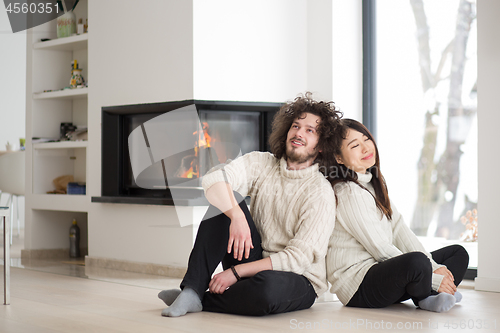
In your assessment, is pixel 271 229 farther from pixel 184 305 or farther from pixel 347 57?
pixel 347 57

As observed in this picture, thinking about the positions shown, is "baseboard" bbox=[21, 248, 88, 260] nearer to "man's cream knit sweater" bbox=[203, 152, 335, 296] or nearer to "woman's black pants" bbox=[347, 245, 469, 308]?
"man's cream knit sweater" bbox=[203, 152, 335, 296]

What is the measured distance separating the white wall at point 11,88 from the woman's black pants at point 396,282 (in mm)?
5899

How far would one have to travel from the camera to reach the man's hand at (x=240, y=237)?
209cm

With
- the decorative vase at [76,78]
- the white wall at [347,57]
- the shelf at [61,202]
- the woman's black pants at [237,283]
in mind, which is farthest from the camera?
the decorative vase at [76,78]

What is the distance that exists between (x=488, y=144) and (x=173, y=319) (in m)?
1.84

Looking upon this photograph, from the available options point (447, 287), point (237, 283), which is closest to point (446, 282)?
point (447, 287)

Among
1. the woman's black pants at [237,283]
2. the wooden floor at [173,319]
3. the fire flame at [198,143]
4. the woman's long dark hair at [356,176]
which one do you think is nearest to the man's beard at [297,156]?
the woman's long dark hair at [356,176]

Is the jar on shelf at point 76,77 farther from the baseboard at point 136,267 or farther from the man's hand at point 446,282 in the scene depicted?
the man's hand at point 446,282

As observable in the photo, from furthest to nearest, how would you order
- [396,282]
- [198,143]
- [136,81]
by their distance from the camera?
[136,81], [198,143], [396,282]

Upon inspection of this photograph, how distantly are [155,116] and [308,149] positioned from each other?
167cm

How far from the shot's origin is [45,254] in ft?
14.5

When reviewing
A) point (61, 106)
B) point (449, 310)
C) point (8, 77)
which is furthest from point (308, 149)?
point (8, 77)

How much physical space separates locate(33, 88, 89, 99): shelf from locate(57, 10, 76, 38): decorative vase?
1.46 feet

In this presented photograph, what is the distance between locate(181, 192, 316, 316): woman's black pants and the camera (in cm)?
206
